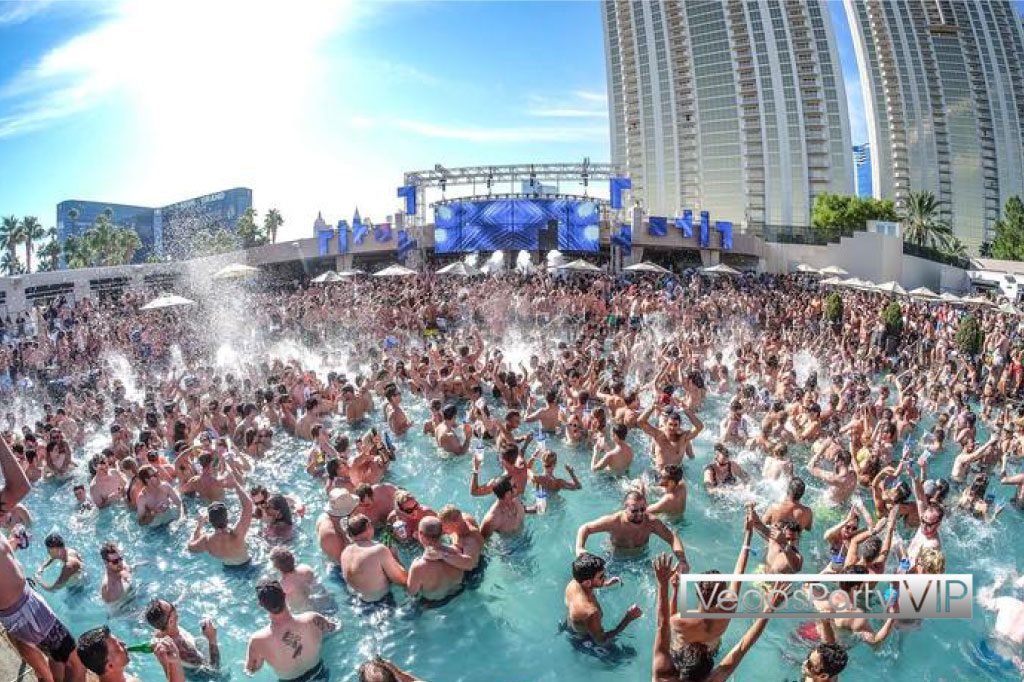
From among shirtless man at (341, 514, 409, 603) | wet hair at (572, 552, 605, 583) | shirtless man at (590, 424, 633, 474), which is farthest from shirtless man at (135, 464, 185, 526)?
wet hair at (572, 552, 605, 583)

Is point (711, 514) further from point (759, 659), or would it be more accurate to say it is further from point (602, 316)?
point (602, 316)

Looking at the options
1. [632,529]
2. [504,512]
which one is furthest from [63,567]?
[632,529]

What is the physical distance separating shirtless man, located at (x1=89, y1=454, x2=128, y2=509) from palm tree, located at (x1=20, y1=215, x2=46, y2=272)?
79.3 m

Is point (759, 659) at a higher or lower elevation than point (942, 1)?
lower

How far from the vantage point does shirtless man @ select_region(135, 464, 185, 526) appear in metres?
8.15

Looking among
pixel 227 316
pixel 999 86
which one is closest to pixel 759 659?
pixel 227 316

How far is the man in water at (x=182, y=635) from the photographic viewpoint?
4.57m

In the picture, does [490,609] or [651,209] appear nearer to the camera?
[490,609]

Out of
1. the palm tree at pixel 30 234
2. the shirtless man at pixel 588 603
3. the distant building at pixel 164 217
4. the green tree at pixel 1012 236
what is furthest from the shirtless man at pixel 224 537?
the distant building at pixel 164 217

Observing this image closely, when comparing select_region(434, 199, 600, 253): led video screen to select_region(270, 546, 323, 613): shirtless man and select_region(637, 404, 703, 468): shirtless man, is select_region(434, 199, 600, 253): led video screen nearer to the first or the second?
select_region(637, 404, 703, 468): shirtless man

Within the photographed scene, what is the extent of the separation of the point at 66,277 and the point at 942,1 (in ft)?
329

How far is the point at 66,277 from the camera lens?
28.4 metres

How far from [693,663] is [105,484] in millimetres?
8594

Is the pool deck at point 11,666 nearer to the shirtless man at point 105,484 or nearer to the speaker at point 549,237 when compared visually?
the shirtless man at point 105,484
